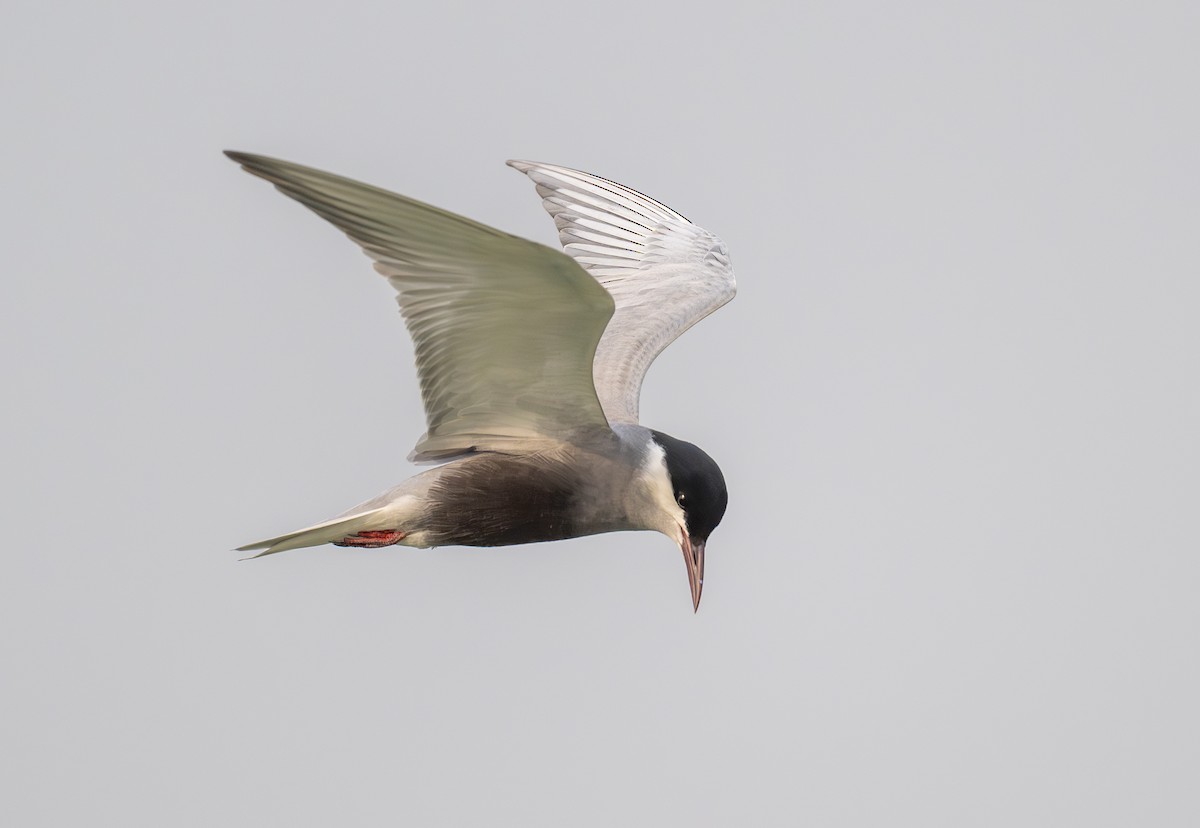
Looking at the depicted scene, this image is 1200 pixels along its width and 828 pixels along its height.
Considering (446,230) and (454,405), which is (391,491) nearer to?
(454,405)

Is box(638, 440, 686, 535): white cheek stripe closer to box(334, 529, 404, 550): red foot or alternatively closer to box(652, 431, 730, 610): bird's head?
box(652, 431, 730, 610): bird's head

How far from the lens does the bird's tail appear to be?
6.89m

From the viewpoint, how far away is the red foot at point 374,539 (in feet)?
24.2

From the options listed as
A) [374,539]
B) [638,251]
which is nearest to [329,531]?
[374,539]

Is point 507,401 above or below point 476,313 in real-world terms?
below

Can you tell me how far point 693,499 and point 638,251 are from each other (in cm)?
283

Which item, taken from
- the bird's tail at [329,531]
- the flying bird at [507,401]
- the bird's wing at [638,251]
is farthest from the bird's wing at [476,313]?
the bird's wing at [638,251]

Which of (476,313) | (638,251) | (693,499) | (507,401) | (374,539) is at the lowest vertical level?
(374,539)

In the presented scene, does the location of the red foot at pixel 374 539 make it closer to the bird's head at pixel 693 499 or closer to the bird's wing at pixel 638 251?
the bird's head at pixel 693 499

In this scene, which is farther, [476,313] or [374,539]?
[374,539]

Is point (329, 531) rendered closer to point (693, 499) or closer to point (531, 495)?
point (531, 495)

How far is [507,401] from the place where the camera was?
280 inches

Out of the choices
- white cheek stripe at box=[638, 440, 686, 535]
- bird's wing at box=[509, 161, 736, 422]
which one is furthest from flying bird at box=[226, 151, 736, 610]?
bird's wing at box=[509, 161, 736, 422]

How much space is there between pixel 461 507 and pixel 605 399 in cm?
127
